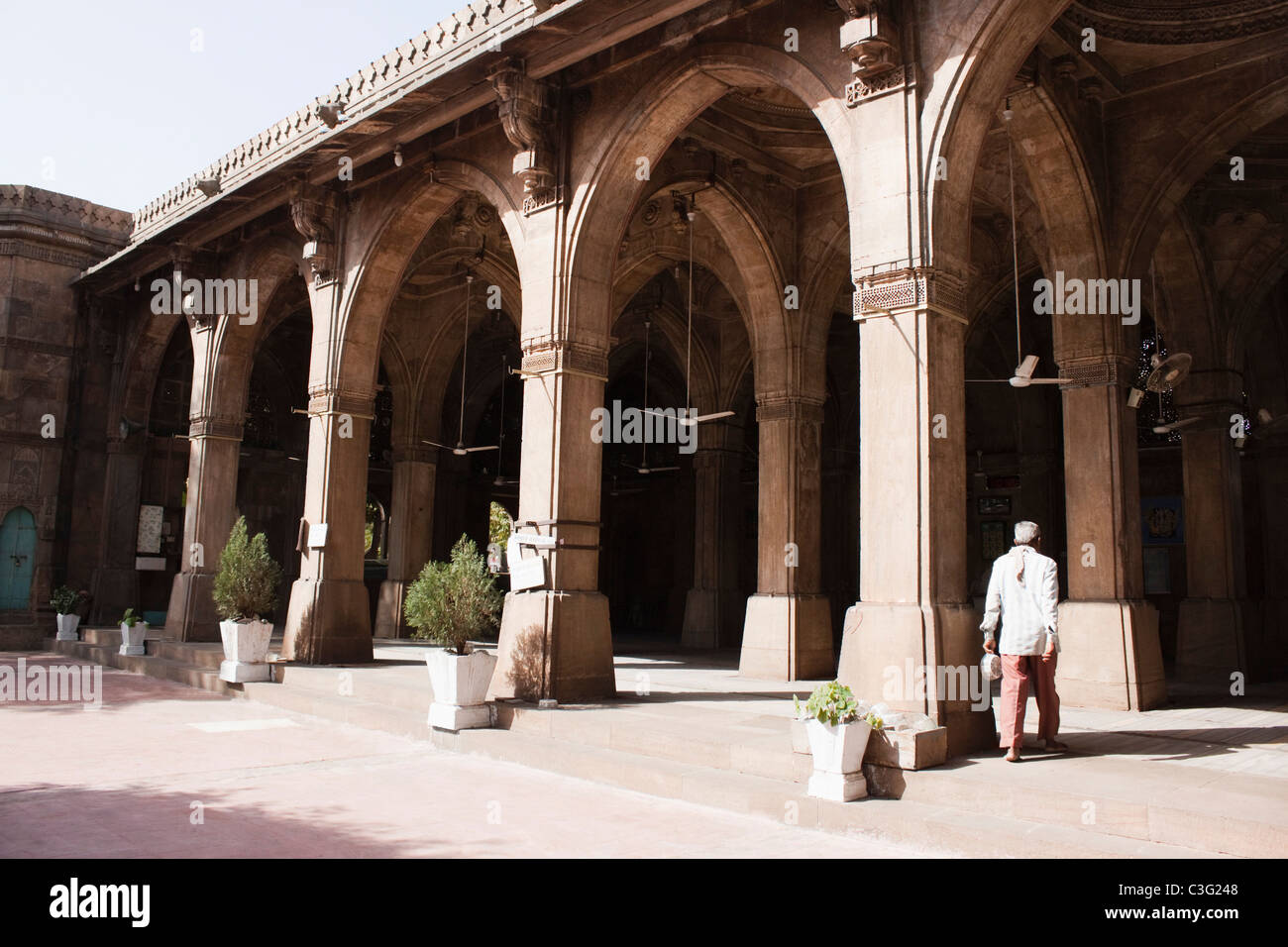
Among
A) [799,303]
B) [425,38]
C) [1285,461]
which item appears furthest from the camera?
[1285,461]

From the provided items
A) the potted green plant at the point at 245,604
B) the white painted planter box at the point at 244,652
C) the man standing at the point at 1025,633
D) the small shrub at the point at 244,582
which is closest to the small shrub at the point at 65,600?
the potted green plant at the point at 245,604

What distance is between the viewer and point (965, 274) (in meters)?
7.50

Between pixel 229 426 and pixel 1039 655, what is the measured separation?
1389 centimetres

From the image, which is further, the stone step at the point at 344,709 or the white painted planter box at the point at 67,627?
the white painted planter box at the point at 67,627

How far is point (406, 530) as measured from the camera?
19938mm

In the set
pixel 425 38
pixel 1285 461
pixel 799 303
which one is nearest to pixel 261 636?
pixel 425 38

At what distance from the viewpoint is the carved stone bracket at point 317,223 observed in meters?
13.4

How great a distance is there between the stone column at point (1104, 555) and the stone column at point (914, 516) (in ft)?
11.4

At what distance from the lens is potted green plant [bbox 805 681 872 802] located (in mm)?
6234

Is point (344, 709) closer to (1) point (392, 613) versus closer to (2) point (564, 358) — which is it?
(2) point (564, 358)

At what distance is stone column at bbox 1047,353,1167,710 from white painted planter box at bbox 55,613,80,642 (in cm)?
1652

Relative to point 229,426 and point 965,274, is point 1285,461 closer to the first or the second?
point 965,274

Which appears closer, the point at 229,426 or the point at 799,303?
the point at 799,303

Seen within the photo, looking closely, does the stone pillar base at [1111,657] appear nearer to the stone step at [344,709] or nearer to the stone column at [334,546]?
the stone step at [344,709]
